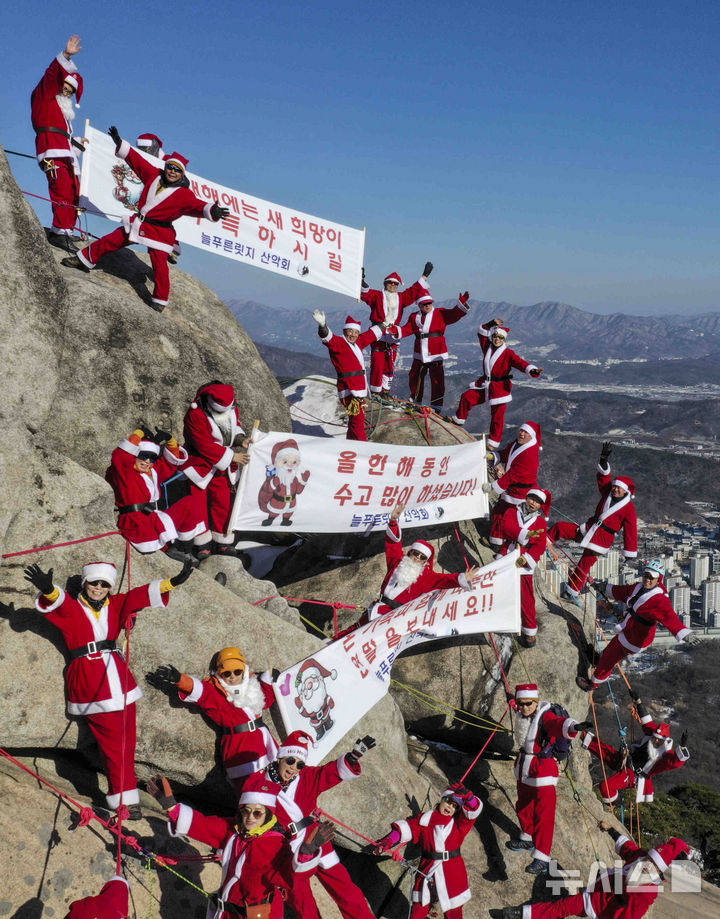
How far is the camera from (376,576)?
12672 mm

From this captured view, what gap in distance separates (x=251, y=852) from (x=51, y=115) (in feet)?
37.3

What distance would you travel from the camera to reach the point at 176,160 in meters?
11.5

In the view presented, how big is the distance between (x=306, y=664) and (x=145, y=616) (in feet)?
6.80

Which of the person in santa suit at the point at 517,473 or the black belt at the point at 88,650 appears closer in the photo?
the black belt at the point at 88,650

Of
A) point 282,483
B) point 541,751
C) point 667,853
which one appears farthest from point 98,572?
point 667,853

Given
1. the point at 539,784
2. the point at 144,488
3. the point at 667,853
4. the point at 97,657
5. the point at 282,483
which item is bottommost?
the point at 667,853

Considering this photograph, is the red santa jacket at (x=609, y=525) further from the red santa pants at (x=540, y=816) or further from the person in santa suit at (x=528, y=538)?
the red santa pants at (x=540, y=816)

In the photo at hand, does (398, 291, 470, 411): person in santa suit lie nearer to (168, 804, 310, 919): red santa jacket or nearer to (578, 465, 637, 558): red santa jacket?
(578, 465, 637, 558): red santa jacket

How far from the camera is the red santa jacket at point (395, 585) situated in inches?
414

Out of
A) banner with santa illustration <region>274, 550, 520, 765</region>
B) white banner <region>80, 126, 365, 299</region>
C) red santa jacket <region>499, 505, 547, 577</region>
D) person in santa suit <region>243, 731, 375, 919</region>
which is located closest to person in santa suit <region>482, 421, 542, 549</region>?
red santa jacket <region>499, 505, 547, 577</region>

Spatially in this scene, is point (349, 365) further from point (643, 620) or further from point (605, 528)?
point (643, 620)

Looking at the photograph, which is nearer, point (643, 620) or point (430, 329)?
point (643, 620)

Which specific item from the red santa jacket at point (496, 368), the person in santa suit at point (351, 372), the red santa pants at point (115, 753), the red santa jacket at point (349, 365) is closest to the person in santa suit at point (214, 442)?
the red santa pants at point (115, 753)

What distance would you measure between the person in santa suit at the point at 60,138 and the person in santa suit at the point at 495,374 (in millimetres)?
8538
